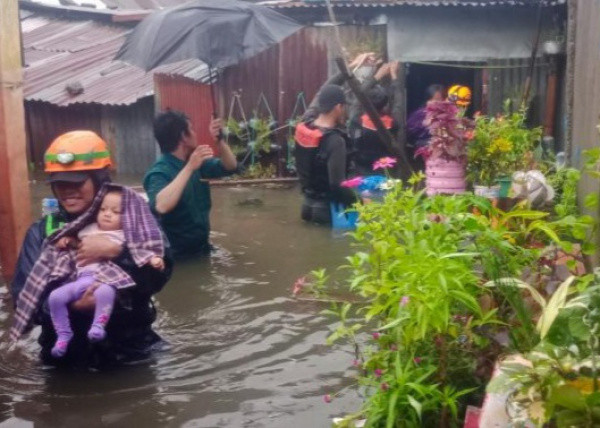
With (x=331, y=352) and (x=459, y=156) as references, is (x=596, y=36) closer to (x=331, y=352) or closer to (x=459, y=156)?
(x=459, y=156)

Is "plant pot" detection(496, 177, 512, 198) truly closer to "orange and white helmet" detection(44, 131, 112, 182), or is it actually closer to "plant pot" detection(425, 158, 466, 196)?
"plant pot" detection(425, 158, 466, 196)

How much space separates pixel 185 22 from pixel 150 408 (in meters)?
4.91

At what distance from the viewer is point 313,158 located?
28.9ft

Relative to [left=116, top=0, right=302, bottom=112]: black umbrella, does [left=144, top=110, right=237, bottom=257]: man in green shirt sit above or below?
below

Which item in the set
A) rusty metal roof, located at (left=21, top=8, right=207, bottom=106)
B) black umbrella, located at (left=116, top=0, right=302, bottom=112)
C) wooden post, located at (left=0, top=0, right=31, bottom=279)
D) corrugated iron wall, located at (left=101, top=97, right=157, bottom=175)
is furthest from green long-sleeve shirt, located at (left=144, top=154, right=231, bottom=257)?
corrugated iron wall, located at (left=101, top=97, right=157, bottom=175)

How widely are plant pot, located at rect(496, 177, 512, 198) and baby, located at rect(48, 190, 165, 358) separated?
10.1 feet

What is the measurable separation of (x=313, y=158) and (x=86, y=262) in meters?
4.29

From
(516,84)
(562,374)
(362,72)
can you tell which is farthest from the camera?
(516,84)

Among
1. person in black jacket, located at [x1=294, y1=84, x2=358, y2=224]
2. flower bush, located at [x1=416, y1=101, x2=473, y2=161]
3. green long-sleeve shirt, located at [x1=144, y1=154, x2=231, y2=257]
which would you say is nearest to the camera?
flower bush, located at [x1=416, y1=101, x2=473, y2=161]

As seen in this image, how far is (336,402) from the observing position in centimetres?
440

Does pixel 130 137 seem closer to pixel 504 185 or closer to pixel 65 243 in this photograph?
pixel 504 185

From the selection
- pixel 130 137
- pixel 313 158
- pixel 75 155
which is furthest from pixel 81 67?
pixel 75 155

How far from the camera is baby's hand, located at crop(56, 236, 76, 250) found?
4867 mm

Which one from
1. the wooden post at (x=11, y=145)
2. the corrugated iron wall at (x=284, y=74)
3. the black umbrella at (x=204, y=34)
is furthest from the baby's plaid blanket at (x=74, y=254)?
the corrugated iron wall at (x=284, y=74)
